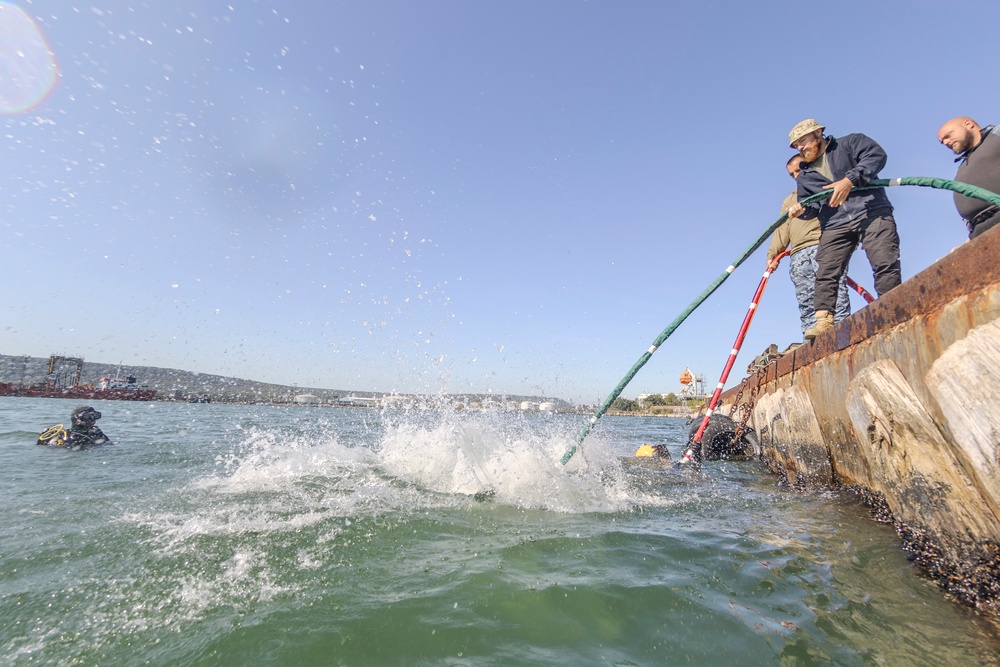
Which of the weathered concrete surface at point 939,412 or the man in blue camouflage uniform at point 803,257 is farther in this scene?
the man in blue camouflage uniform at point 803,257

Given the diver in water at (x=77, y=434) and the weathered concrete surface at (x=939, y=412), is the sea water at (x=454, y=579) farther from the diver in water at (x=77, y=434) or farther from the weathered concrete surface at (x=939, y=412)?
the diver in water at (x=77, y=434)

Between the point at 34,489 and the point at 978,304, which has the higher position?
the point at 978,304

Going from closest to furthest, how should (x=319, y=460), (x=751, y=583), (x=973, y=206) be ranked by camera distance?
(x=751, y=583)
(x=973, y=206)
(x=319, y=460)

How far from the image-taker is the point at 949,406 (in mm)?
2734

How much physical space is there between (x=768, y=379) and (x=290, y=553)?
29.1 feet

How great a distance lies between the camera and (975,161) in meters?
4.70

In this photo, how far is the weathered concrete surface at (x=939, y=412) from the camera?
260 centimetres

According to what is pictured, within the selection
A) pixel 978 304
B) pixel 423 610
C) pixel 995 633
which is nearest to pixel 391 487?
pixel 423 610

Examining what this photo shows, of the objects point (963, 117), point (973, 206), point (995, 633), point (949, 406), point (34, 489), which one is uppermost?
point (963, 117)

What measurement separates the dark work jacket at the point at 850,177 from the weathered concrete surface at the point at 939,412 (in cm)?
152

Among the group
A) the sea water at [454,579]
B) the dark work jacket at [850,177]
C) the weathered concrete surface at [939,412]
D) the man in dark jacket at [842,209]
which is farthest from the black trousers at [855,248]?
the sea water at [454,579]

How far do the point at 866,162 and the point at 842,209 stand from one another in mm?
628

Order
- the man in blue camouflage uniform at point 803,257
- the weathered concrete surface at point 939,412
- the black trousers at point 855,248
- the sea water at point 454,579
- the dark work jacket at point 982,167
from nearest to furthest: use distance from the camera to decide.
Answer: the sea water at point 454,579, the weathered concrete surface at point 939,412, the dark work jacket at point 982,167, the black trousers at point 855,248, the man in blue camouflage uniform at point 803,257

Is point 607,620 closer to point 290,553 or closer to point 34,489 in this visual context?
point 290,553
